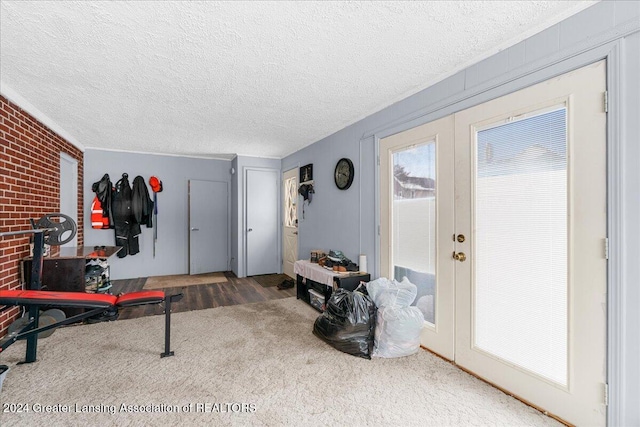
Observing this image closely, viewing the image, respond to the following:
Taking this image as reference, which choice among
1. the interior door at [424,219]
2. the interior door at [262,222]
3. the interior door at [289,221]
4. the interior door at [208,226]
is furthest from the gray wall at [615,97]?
the interior door at [208,226]

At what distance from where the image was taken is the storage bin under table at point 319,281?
3.07 meters

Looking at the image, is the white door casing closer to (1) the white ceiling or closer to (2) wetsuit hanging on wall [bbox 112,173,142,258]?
(2) wetsuit hanging on wall [bbox 112,173,142,258]

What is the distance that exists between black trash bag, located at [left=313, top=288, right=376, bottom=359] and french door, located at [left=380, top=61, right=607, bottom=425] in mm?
535

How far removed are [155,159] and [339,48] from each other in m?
4.62

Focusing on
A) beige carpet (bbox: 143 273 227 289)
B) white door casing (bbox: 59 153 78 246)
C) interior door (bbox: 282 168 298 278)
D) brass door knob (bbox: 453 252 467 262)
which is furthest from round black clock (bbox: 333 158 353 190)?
white door casing (bbox: 59 153 78 246)

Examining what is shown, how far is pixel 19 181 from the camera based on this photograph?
2.84m

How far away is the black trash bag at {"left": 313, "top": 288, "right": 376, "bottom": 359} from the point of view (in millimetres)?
2402

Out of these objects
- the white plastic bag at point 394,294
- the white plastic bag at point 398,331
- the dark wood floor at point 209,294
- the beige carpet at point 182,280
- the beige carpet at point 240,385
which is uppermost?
the white plastic bag at point 394,294

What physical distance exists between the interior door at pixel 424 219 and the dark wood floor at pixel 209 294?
2017 millimetres

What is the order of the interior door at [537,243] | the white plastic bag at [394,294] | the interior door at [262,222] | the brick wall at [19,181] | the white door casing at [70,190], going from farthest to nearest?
the interior door at [262,222] → the white door casing at [70,190] → the brick wall at [19,181] → the white plastic bag at [394,294] → the interior door at [537,243]

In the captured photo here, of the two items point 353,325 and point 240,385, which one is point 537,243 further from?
point 240,385

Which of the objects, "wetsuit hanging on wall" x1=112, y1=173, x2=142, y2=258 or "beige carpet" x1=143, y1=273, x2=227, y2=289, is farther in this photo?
"wetsuit hanging on wall" x1=112, y1=173, x2=142, y2=258

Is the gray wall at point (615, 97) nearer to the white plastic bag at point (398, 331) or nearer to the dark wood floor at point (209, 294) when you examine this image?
the white plastic bag at point (398, 331)

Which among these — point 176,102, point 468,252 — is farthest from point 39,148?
point 468,252
